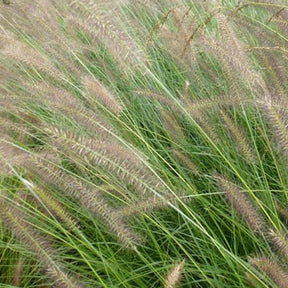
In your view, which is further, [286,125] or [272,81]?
[272,81]

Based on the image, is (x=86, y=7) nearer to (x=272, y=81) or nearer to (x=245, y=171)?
(x=272, y=81)

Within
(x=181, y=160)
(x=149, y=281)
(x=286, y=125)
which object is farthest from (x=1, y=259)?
(x=286, y=125)

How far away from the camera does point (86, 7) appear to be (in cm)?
150

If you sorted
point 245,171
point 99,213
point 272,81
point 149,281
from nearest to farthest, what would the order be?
point 99,213 → point 149,281 → point 272,81 → point 245,171

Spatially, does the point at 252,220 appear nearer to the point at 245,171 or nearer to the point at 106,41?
the point at 245,171

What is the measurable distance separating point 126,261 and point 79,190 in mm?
364

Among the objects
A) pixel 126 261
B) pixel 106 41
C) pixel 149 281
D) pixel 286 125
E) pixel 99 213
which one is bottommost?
pixel 149 281

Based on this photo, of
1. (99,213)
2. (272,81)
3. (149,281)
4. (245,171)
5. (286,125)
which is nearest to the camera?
(286,125)

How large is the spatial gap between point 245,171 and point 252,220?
0.51 m

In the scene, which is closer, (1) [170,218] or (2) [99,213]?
(2) [99,213]

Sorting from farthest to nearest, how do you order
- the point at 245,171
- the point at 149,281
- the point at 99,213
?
the point at 245,171 < the point at 149,281 < the point at 99,213

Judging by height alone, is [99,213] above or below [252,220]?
above

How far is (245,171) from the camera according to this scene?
2025mm

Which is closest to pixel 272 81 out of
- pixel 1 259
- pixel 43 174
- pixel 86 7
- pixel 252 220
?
pixel 252 220
